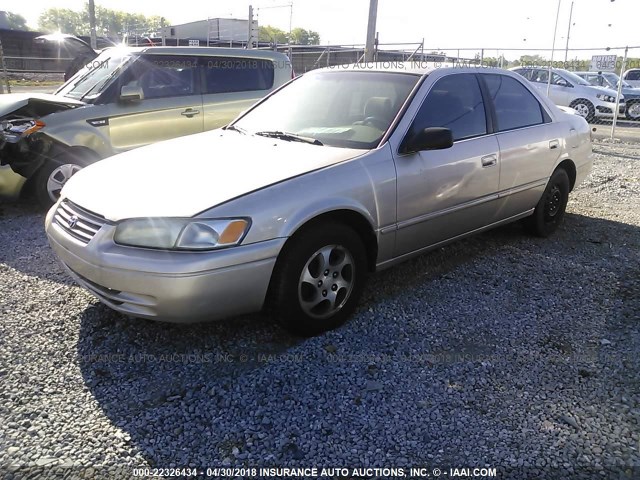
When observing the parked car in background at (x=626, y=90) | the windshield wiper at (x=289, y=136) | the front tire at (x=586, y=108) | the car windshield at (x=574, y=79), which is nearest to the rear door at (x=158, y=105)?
the windshield wiper at (x=289, y=136)

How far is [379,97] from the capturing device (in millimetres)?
3865

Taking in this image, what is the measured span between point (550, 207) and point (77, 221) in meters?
4.20

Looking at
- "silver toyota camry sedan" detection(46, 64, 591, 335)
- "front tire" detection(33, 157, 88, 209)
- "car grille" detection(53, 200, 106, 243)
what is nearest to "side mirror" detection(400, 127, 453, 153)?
"silver toyota camry sedan" detection(46, 64, 591, 335)

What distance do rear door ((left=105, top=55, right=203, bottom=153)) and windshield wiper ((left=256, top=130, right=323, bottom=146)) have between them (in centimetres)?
283

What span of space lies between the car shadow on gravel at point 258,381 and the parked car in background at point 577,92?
44.0 feet

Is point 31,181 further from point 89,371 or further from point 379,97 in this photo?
point 379,97

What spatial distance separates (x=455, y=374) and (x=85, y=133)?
4748 mm

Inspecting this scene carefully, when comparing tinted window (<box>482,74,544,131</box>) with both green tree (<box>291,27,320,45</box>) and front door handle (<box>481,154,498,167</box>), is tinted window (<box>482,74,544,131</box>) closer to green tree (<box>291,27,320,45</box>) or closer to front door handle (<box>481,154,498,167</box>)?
front door handle (<box>481,154,498,167</box>)

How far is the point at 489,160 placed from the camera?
4.20 meters

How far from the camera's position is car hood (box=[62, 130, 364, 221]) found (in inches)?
114

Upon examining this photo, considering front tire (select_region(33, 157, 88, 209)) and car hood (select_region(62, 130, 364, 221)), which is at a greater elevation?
car hood (select_region(62, 130, 364, 221))

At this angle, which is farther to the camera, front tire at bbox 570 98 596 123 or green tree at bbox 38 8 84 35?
green tree at bbox 38 8 84 35

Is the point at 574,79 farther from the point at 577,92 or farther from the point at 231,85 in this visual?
the point at 231,85

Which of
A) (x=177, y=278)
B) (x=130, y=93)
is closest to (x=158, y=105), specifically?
(x=130, y=93)
